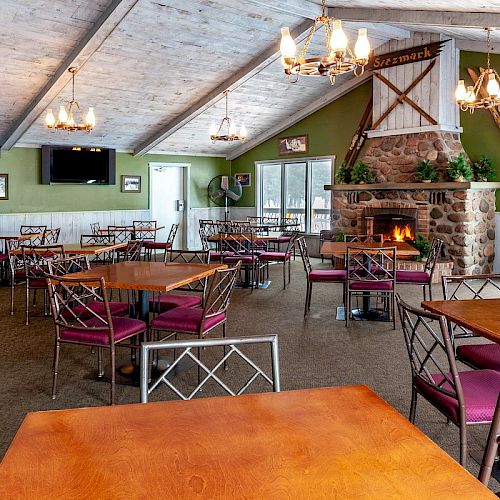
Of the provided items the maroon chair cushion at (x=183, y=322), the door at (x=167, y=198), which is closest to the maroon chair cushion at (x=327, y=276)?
the maroon chair cushion at (x=183, y=322)

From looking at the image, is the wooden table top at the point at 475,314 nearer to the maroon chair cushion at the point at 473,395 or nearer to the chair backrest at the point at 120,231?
the maroon chair cushion at the point at 473,395

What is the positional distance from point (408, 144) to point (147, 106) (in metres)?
4.41

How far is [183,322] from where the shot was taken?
148 inches

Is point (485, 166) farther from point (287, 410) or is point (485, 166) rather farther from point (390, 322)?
point (287, 410)

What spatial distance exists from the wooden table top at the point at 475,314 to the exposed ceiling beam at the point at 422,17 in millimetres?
4088

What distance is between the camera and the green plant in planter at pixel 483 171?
839 centimetres

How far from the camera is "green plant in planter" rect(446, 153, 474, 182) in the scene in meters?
8.12

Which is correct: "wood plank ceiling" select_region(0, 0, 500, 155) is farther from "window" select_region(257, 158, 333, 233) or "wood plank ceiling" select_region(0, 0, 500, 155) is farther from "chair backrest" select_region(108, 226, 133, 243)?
"chair backrest" select_region(108, 226, 133, 243)

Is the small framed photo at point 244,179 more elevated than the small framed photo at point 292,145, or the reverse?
the small framed photo at point 292,145

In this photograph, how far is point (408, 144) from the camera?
8.92m

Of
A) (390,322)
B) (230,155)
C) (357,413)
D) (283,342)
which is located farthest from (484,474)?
(230,155)

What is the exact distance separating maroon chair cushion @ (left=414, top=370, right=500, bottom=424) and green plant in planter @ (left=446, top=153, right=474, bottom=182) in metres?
6.03

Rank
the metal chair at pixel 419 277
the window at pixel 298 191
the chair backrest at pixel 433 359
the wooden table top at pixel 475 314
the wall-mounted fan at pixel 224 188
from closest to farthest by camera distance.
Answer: the chair backrest at pixel 433 359 → the wooden table top at pixel 475 314 → the metal chair at pixel 419 277 → the window at pixel 298 191 → the wall-mounted fan at pixel 224 188

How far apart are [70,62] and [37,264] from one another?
2.95m
